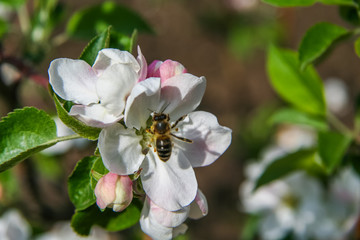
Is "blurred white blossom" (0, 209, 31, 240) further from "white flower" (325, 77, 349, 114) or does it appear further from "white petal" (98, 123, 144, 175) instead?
"white flower" (325, 77, 349, 114)

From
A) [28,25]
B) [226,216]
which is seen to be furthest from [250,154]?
[28,25]

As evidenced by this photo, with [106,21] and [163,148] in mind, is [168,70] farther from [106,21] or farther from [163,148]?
[106,21]

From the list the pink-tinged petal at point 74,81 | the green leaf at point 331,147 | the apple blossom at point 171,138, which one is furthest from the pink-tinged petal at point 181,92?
the green leaf at point 331,147

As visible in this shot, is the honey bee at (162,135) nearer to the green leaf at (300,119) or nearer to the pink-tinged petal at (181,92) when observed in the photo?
the pink-tinged petal at (181,92)

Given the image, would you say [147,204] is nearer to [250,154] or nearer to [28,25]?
[28,25]

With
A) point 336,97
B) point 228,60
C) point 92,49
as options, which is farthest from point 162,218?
point 228,60

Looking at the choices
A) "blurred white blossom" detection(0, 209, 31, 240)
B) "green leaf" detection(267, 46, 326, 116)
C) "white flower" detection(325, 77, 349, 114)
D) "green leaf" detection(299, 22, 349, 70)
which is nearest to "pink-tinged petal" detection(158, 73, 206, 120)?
"green leaf" detection(299, 22, 349, 70)
